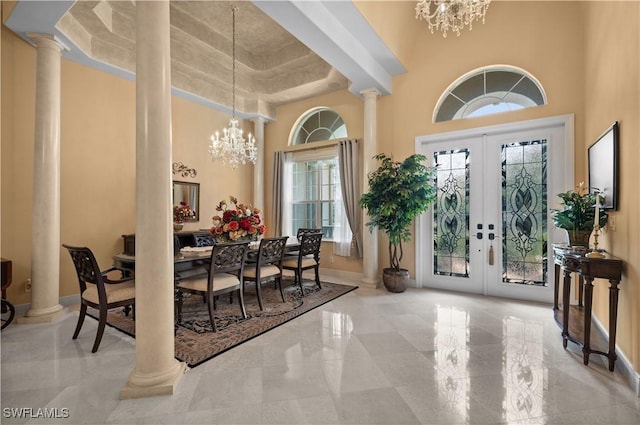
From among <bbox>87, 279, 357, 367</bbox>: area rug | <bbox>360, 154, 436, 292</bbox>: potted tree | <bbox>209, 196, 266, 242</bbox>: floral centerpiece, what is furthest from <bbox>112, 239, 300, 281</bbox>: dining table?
<bbox>360, 154, 436, 292</bbox>: potted tree

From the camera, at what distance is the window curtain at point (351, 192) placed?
17.3 feet

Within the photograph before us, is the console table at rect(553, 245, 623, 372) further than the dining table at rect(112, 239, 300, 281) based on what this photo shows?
No

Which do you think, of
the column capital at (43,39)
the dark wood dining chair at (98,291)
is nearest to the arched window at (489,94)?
the dark wood dining chair at (98,291)

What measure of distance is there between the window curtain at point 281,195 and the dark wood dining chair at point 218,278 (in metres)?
2.91

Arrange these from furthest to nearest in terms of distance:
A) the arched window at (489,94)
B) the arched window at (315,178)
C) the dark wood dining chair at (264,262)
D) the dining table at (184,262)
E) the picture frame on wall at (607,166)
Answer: the arched window at (315,178)
the arched window at (489,94)
the dark wood dining chair at (264,262)
the dining table at (184,262)
the picture frame on wall at (607,166)

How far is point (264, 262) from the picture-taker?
147 inches

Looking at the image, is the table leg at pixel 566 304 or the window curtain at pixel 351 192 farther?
the window curtain at pixel 351 192

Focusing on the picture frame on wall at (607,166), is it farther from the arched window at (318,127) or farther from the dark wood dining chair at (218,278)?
the arched window at (318,127)

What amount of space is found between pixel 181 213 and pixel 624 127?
17.8 ft

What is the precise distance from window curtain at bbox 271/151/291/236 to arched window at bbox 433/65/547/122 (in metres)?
3.09

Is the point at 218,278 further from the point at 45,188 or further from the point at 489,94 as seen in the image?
the point at 489,94

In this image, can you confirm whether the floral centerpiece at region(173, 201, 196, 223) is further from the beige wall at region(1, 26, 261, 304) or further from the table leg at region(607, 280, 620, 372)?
the table leg at region(607, 280, 620, 372)

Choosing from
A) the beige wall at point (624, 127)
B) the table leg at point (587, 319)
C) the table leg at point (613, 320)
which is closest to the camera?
the beige wall at point (624, 127)

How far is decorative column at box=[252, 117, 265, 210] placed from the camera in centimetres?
625
